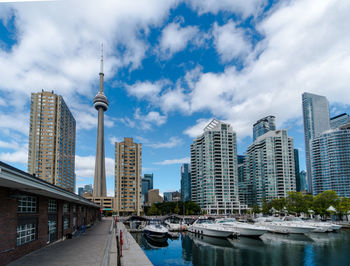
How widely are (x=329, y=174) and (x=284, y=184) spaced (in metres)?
45.2

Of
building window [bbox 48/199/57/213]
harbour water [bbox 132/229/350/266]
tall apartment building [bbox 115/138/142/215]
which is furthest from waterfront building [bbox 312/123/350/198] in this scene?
building window [bbox 48/199/57/213]

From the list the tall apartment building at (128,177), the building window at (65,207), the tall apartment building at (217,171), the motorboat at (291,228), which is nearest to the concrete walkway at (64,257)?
the building window at (65,207)

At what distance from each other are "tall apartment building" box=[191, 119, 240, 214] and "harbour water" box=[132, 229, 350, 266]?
336 feet

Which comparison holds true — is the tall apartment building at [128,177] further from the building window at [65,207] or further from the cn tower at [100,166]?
the building window at [65,207]

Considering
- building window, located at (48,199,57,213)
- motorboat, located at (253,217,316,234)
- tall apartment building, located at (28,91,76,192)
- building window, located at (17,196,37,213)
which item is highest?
tall apartment building, located at (28,91,76,192)

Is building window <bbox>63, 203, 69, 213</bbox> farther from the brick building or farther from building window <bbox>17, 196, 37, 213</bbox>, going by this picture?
building window <bbox>17, 196, 37, 213</bbox>

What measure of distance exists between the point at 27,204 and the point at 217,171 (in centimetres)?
13360

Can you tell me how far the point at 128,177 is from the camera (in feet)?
481

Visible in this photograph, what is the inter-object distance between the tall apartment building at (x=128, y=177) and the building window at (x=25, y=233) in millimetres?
121822

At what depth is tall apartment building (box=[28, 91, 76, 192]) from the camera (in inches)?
4756

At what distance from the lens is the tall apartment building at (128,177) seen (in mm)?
142375

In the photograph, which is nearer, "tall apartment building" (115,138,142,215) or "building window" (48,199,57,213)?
"building window" (48,199,57,213)

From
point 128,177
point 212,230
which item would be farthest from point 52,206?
point 128,177

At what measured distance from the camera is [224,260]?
29.5 m
